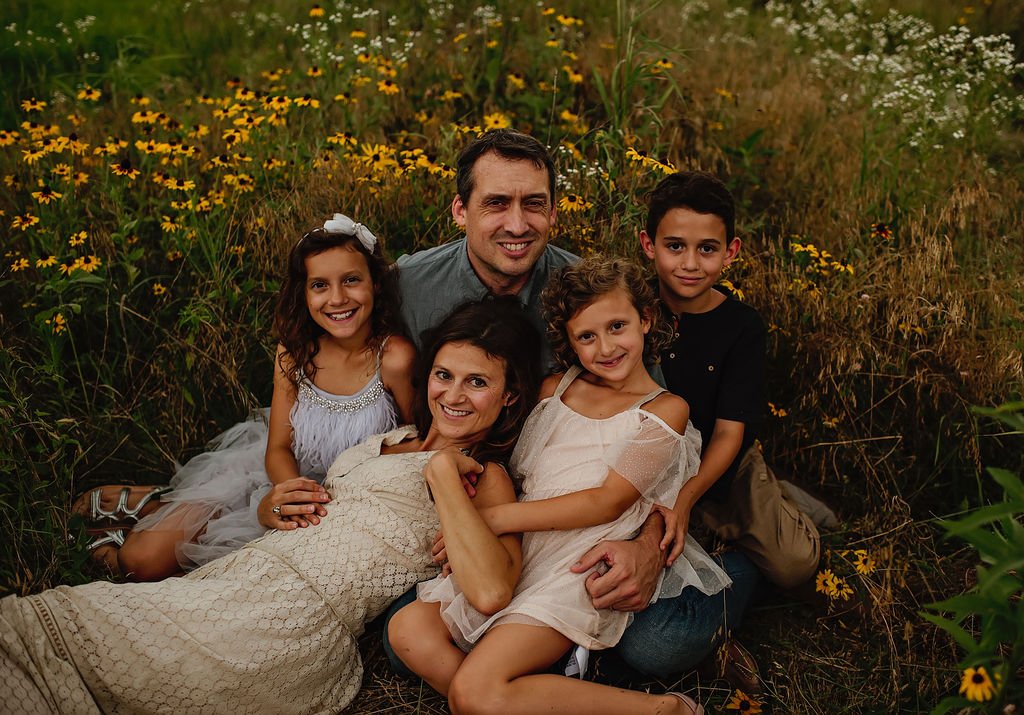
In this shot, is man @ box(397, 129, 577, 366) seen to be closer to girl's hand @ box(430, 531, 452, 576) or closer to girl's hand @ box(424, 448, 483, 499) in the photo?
girl's hand @ box(424, 448, 483, 499)

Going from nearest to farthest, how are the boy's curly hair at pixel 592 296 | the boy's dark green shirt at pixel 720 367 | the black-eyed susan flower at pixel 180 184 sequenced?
the boy's curly hair at pixel 592 296 < the boy's dark green shirt at pixel 720 367 < the black-eyed susan flower at pixel 180 184

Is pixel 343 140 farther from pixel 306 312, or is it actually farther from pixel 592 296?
pixel 592 296

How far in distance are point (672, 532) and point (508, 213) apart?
1161 mm

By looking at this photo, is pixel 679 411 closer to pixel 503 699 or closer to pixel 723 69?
pixel 503 699

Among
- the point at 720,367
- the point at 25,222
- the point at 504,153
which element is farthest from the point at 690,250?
the point at 25,222

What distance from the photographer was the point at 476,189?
9.52 ft

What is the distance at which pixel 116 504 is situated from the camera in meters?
2.96

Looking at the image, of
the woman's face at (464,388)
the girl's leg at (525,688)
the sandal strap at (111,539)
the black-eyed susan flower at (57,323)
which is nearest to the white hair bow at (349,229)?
the woman's face at (464,388)

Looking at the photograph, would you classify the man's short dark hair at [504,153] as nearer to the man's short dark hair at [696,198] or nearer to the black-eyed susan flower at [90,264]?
the man's short dark hair at [696,198]

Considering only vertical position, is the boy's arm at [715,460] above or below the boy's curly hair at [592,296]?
below

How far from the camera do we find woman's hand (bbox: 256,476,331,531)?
8.55 ft

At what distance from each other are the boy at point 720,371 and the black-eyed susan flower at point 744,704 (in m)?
0.47

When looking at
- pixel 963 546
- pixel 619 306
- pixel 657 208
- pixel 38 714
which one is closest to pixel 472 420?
pixel 619 306

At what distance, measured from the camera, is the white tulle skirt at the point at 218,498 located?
9.30 ft
